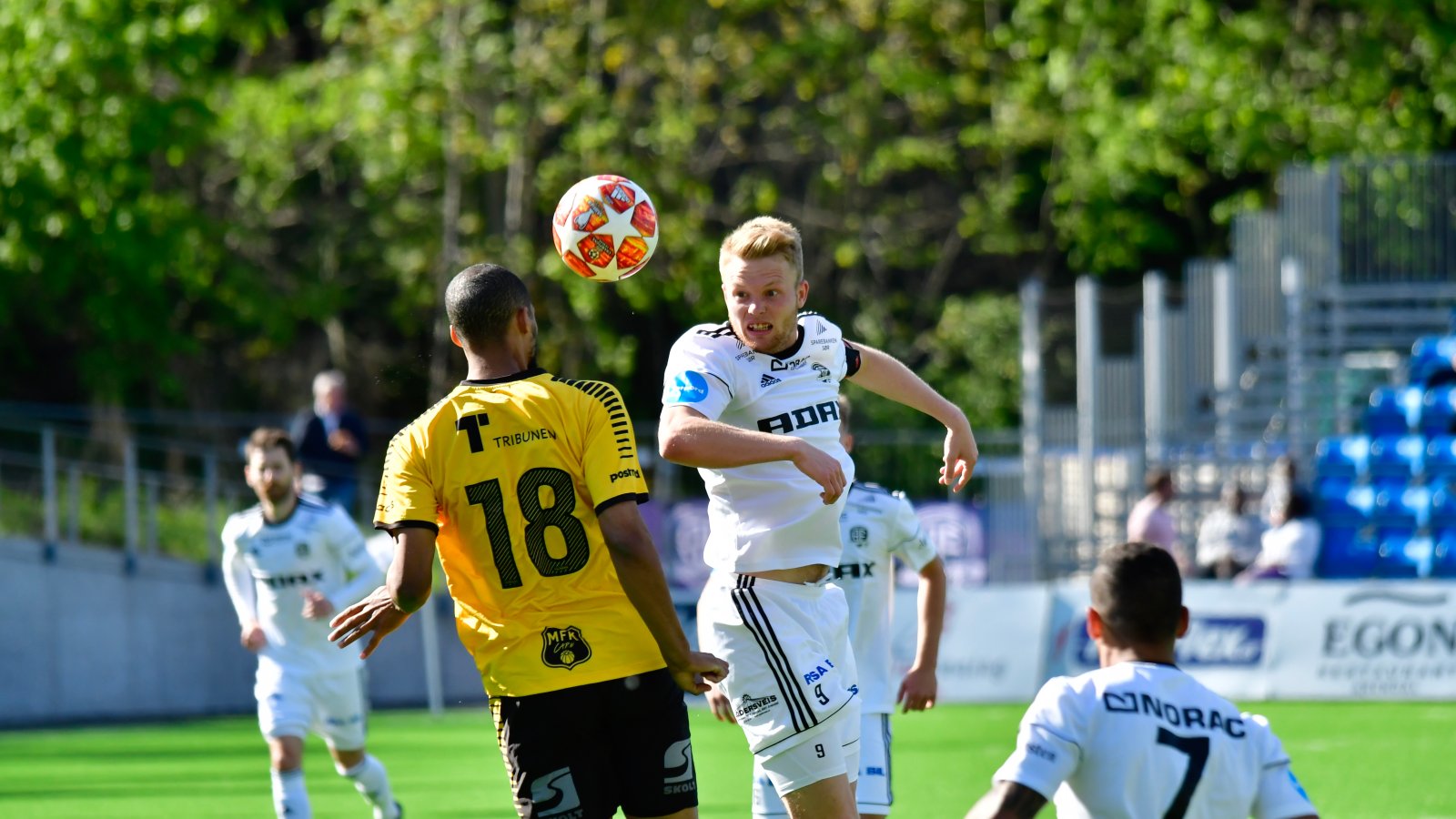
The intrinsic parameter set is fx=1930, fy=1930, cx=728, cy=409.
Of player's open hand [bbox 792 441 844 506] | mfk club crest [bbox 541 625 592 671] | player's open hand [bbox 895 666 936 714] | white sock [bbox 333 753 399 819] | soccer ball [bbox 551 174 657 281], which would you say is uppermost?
soccer ball [bbox 551 174 657 281]

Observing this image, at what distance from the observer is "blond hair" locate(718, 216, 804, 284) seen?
5293mm

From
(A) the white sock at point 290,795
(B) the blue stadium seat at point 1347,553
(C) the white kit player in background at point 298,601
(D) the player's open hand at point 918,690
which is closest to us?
(D) the player's open hand at point 918,690

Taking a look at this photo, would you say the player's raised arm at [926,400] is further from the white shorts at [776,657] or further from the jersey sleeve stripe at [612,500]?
the jersey sleeve stripe at [612,500]

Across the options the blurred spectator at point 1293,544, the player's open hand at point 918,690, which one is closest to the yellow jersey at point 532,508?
the player's open hand at point 918,690

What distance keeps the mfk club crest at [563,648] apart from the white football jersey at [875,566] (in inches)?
82.6

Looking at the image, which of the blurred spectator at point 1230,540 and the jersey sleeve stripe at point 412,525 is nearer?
the jersey sleeve stripe at point 412,525

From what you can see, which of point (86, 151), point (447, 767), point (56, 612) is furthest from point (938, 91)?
point (447, 767)

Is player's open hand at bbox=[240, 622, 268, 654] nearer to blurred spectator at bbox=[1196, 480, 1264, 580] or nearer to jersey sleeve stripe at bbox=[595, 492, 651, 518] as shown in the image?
jersey sleeve stripe at bbox=[595, 492, 651, 518]

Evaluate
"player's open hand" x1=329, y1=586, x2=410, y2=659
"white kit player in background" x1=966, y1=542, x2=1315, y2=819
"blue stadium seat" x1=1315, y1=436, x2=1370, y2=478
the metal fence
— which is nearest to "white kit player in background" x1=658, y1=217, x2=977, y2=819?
"player's open hand" x1=329, y1=586, x2=410, y2=659

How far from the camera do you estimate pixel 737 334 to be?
545cm

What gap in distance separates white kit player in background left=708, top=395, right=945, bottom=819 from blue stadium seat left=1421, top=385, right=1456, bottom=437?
586 inches

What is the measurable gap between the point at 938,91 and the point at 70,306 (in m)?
12.1

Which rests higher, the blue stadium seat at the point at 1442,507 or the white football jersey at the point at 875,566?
the white football jersey at the point at 875,566

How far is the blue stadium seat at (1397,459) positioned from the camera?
20297 mm
